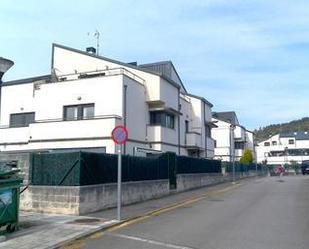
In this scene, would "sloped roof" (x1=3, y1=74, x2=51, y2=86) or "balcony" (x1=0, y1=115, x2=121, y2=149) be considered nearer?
"balcony" (x1=0, y1=115, x2=121, y2=149)

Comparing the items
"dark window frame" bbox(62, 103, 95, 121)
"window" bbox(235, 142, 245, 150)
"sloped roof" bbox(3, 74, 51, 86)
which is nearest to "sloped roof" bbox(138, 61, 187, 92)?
"sloped roof" bbox(3, 74, 51, 86)

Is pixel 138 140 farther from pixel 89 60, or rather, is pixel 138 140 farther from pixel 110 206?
pixel 110 206

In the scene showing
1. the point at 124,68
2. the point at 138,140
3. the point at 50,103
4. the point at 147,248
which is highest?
the point at 124,68

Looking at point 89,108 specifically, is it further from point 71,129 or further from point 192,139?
point 192,139

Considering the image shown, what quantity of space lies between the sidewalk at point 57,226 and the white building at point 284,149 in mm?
108678

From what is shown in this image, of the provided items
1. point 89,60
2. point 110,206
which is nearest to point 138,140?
point 89,60

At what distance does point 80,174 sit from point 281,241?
757 centimetres

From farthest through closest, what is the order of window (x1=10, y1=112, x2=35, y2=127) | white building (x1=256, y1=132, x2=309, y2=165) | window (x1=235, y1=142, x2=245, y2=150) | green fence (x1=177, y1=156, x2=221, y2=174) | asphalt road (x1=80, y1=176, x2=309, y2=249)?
1. white building (x1=256, y1=132, x2=309, y2=165)
2. window (x1=235, y1=142, x2=245, y2=150)
3. window (x1=10, y1=112, x2=35, y2=127)
4. green fence (x1=177, y1=156, x2=221, y2=174)
5. asphalt road (x1=80, y1=176, x2=309, y2=249)

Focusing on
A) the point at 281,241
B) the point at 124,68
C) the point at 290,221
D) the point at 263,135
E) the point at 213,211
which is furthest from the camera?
the point at 263,135

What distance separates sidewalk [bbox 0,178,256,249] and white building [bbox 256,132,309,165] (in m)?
109

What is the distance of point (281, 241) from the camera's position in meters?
10.9

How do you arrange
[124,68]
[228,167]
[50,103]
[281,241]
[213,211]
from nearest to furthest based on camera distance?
[281,241] → [213,211] → [50,103] → [124,68] → [228,167]

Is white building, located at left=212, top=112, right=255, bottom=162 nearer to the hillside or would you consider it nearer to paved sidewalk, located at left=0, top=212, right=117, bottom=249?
paved sidewalk, located at left=0, top=212, right=117, bottom=249

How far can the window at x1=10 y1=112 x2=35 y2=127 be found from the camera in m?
36.5
